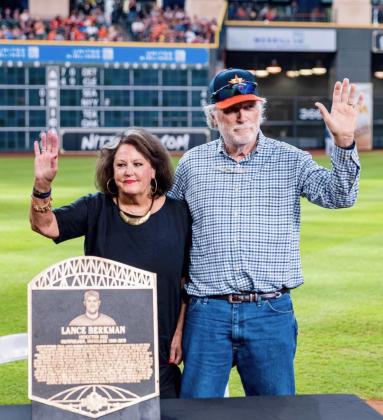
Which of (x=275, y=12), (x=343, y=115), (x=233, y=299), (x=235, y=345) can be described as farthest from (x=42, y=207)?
(x=275, y=12)

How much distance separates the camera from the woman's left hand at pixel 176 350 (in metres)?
3.98

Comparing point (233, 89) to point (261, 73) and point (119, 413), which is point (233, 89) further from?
point (261, 73)

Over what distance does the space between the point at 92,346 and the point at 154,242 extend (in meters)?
1.02

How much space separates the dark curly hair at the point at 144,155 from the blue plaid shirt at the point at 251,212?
175 mm

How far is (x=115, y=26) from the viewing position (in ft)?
129

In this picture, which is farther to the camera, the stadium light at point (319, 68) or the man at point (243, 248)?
the stadium light at point (319, 68)

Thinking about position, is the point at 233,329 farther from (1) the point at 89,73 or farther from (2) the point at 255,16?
(2) the point at 255,16

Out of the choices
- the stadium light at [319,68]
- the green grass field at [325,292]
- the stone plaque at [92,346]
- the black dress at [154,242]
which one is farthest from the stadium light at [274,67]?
the stone plaque at [92,346]

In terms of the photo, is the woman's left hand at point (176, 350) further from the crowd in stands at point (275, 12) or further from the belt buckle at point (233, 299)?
the crowd in stands at point (275, 12)

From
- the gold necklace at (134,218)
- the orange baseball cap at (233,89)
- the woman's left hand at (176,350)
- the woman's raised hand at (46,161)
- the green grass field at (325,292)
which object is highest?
the orange baseball cap at (233,89)

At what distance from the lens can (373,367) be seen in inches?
289

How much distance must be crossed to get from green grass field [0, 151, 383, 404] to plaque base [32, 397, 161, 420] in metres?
3.73

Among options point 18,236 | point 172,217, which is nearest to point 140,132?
point 172,217

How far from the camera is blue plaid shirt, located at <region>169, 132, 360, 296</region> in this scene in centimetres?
393
